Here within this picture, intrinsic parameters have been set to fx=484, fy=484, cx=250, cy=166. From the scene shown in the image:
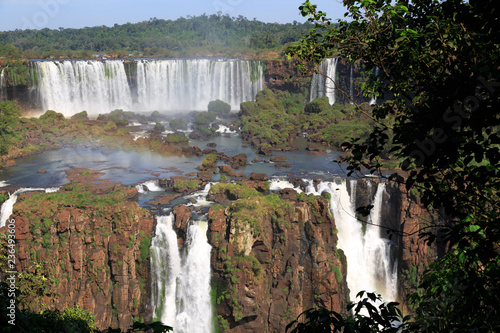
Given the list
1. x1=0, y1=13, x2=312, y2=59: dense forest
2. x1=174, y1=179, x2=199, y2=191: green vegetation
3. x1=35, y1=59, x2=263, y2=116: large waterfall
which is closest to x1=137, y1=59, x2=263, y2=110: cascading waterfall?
x1=35, y1=59, x2=263, y2=116: large waterfall

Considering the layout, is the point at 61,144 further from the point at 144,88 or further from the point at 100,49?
the point at 100,49

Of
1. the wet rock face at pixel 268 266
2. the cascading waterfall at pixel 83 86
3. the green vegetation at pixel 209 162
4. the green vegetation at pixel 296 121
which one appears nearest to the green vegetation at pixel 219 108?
the green vegetation at pixel 296 121

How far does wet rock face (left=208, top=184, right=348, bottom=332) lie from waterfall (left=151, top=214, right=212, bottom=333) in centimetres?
60

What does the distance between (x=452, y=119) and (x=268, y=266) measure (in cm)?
1488

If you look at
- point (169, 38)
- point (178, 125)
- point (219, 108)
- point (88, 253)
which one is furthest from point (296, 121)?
point (169, 38)

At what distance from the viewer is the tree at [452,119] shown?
4.54 m

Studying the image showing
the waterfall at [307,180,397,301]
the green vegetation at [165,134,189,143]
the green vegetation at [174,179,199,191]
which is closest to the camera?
the waterfall at [307,180,397,301]

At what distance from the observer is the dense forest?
2426 inches

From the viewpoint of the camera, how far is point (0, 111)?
1314 inches

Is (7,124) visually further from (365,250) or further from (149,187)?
(365,250)

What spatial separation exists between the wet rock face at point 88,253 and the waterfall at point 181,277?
0.95 meters

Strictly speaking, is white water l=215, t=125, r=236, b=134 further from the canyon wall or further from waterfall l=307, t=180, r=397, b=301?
the canyon wall

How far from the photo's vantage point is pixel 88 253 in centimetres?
1833

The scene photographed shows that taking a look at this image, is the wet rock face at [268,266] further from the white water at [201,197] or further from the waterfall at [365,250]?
the white water at [201,197]
